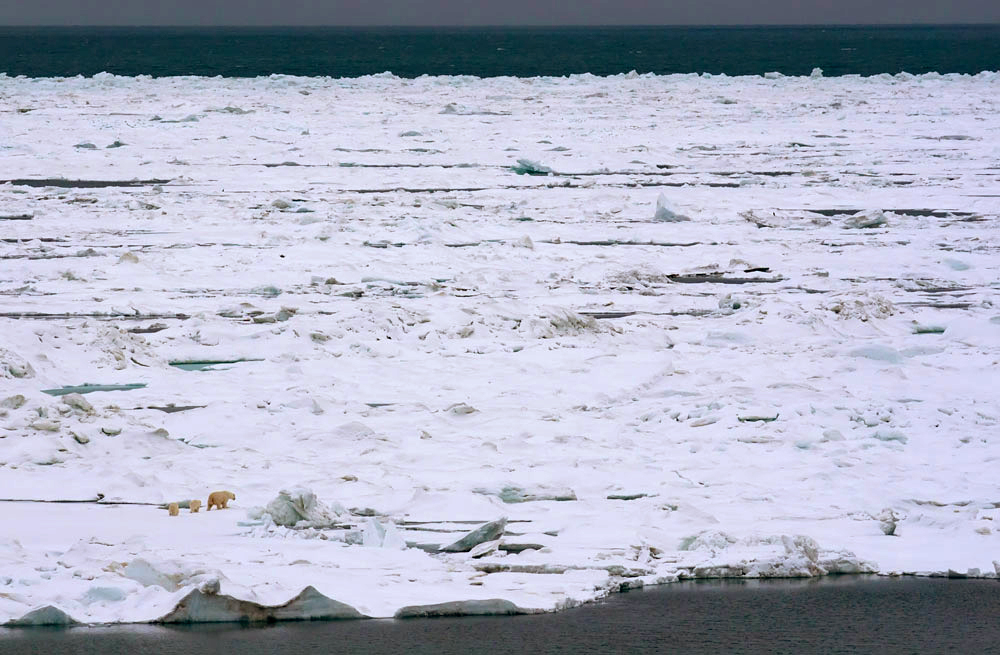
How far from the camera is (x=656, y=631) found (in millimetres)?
4082

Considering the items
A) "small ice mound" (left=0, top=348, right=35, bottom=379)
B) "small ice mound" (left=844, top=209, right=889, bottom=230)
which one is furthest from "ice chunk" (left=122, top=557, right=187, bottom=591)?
"small ice mound" (left=844, top=209, right=889, bottom=230)

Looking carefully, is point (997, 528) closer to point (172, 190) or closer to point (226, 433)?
point (226, 433)

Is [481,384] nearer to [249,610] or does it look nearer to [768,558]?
[768,558]

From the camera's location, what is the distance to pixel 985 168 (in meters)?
15.6

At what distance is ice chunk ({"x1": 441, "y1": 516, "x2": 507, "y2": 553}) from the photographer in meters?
4.80

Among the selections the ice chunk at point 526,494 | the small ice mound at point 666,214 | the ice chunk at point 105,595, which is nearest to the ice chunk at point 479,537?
the ice chunk at point 526,494

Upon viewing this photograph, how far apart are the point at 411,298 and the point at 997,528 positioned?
185 inches

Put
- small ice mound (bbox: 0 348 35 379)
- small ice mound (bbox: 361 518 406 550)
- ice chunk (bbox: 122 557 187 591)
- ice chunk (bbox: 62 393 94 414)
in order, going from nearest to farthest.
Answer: ice chunk (bbox: 122 557 187 591)
small ice mound (bbox: 361 518 406 550)
ice chunk (bbox: 62 393 94 414)
small ice mound (bbox: 0 348 35 379)

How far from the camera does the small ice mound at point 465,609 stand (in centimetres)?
421

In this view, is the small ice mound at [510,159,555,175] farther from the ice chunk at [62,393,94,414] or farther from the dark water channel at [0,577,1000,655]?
the dark water channel at [0,577,1000,655]

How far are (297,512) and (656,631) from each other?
1643mm

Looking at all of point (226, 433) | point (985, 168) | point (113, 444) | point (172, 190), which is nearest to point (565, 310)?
point (226, 433)

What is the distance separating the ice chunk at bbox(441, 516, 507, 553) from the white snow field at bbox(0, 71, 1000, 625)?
0.7 inches

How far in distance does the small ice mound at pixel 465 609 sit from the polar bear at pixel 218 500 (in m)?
1.30
